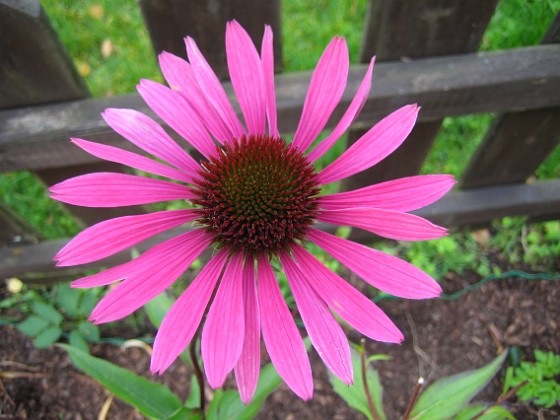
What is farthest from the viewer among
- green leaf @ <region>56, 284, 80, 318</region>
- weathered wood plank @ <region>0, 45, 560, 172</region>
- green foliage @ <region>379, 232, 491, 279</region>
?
green foliage @ <region>379, 232, 491, 279</region>

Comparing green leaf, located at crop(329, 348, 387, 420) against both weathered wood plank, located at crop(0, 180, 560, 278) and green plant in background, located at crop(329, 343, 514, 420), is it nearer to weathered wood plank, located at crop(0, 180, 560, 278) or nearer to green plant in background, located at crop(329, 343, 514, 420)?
green plant in background, located at crop(329, 343, 514, 420)

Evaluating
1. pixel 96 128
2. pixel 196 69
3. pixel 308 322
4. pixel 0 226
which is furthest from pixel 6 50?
pixel 308 322

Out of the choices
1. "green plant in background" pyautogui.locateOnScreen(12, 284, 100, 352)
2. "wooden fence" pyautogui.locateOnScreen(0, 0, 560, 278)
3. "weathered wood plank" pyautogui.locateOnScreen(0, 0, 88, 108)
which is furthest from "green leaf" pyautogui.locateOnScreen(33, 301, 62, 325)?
"weathered wood plank" pyautogui.locateOnScreen(0, 0, 88, 108)

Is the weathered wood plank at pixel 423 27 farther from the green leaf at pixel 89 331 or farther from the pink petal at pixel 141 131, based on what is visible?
the green leaf at pixel 89 331

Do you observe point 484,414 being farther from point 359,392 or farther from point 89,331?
point 89,331

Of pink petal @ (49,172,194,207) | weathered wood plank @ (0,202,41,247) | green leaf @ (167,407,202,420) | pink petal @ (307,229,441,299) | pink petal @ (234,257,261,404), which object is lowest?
green leaf @ (167,407,202,420)

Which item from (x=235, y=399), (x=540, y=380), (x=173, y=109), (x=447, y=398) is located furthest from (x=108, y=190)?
(x=540, y=380)

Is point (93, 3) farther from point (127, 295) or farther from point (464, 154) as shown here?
point (127, 295)

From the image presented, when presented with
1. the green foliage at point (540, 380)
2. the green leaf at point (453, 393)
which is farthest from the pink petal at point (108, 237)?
the green foliage at point (540, 380)
